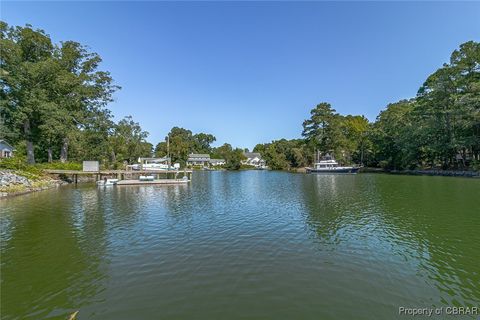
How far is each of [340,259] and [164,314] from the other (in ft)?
18.5

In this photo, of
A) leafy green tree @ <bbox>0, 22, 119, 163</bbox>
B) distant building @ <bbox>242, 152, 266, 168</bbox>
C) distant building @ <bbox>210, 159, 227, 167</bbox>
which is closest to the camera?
leafy green tree @ <bbox>0, 22, 119, 163</bbox>

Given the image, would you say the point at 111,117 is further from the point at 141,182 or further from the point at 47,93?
the point at 141,182

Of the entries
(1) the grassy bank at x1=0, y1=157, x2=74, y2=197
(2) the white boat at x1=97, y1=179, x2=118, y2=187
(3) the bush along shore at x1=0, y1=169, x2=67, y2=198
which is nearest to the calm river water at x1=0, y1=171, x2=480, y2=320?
(3) the bush along shore at x1=0, y1=169, x2=67, y2=198

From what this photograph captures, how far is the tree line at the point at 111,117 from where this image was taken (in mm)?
28688

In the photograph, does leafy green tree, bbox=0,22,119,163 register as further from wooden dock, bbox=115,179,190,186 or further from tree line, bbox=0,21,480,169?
wooden dock, bbox=115,179,190,186

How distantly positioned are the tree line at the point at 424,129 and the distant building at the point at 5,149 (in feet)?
215

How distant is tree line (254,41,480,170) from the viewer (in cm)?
3875

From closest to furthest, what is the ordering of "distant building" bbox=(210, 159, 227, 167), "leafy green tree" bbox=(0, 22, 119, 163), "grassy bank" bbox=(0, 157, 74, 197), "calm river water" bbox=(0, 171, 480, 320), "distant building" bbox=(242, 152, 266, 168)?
"calm river water" bbox=(0, 171, 480, 320) < "grassy bank" bbox=(0, 157, 74, 197) < "leafy green tree" bbox=(0, 22, 119, 163) < "distant building" bbox=(210, 159, 227, 167) < "distant building" bbox=(242, 152, 266, 168)

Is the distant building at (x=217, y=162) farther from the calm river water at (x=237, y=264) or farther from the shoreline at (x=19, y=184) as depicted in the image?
the calm river water at (x=237, y=264)

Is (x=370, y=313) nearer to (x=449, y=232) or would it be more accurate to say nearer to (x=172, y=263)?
(x=172, y=263)

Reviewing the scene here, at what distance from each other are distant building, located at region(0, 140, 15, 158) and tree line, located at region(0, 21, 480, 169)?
1.90 m

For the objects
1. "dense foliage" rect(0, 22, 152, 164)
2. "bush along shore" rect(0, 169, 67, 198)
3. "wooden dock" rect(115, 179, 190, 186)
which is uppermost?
"dense foliage" rect(0, 22, 152, 164)

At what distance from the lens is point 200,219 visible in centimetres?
1324

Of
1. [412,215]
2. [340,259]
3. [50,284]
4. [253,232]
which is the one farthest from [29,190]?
[412,215]
